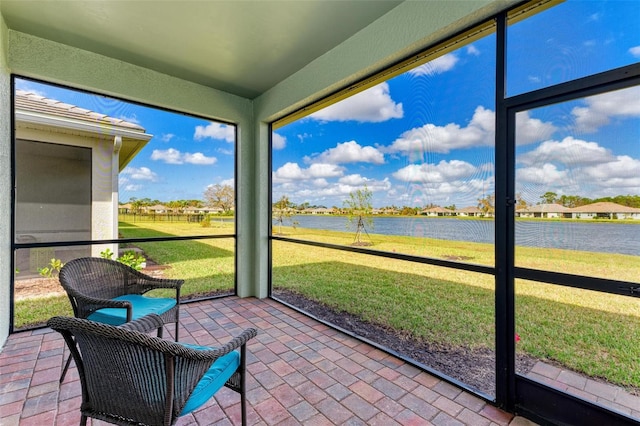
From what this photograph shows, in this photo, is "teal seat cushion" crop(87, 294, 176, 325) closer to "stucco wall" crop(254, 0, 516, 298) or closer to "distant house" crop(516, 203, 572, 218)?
"stucco wall" crop(254, 0, 516, 298)

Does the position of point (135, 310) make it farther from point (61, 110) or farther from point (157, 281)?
point (61, 110)

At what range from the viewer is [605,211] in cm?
161

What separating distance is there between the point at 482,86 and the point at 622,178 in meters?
1.10

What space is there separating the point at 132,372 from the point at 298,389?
126 centimetres

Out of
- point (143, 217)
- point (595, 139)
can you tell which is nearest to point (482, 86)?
point (595, 139)

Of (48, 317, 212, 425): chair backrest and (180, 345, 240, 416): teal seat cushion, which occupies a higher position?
(48, 317, 212, 425): chair backrest

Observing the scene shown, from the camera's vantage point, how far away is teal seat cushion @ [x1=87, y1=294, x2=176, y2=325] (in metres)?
2.17

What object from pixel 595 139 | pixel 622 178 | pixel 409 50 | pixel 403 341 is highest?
pixel 409 50

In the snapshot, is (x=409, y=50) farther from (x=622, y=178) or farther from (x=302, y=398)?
(x=302, y=398)

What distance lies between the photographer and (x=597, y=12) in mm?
1654

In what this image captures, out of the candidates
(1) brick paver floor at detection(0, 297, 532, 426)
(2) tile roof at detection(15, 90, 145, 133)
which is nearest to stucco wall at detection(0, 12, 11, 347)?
(2) tile roof at detection(15, 90, 145, 133)

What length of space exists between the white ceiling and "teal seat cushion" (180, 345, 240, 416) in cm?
264

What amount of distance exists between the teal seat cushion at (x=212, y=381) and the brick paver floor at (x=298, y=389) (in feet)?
1.59

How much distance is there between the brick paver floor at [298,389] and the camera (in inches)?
71.9
